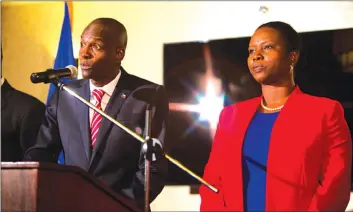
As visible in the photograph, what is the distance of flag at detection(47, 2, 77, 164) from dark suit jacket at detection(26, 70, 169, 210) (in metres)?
0.13

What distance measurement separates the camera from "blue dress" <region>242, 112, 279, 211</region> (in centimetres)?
209

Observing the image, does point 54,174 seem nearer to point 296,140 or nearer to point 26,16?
point 296,140

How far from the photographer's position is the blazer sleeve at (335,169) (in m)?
1.98

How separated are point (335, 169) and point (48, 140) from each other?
1.29 meters

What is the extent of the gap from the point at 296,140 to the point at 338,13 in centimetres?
71

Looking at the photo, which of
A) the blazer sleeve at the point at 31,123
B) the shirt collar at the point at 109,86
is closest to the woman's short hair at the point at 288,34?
the shirt collar at the point at 109,86

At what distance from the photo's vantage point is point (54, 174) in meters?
1.71

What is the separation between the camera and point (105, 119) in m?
2.33

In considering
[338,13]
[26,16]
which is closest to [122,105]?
[26,16]

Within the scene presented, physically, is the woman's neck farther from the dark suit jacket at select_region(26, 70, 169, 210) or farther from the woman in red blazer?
the dark suit jacket at select_region(26, 70, 169, 210)

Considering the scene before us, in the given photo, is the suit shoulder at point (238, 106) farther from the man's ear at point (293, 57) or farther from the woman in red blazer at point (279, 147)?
the man's ear at point (293, 57)

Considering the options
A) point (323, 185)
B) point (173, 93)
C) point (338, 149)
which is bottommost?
point (323, 185)

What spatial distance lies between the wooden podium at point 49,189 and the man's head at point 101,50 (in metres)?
0.75

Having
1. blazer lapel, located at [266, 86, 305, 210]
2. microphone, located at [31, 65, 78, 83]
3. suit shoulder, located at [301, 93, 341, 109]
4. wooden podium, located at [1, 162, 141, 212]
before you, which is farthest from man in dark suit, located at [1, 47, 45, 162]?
suit shoulder, located at [301, 93, 341, 109]
